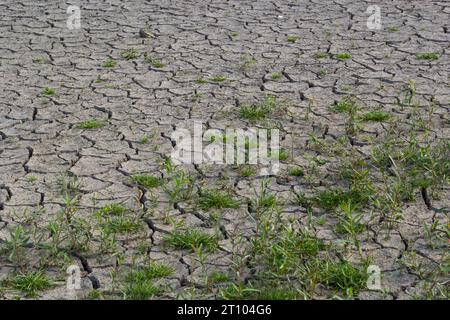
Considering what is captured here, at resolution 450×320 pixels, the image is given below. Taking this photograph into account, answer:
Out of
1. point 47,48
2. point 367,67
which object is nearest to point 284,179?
point 367,67

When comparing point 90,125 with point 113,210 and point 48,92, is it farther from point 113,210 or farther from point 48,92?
point 113,210

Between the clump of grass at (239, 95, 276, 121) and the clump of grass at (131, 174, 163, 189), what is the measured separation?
1.19m

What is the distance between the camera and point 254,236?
4410 mm

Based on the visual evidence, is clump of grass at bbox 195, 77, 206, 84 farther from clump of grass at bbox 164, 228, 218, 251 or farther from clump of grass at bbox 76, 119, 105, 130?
clump of grass at bbox 164, 228, 218, 251

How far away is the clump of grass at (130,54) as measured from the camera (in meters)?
7.54

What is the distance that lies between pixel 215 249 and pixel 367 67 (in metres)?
3.28

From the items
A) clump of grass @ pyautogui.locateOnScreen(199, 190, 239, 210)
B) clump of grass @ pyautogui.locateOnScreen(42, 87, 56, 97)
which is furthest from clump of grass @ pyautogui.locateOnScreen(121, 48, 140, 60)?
clump of grass @ pyautogui.locateOnScreen(199, 190, 239, 210)

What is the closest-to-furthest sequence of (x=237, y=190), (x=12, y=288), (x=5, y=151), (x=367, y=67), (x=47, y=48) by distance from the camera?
(x=12, y=288) < (x=237, y=190) < (x=5, y=151) < (x=367, y=67) < (x=47, y=48)

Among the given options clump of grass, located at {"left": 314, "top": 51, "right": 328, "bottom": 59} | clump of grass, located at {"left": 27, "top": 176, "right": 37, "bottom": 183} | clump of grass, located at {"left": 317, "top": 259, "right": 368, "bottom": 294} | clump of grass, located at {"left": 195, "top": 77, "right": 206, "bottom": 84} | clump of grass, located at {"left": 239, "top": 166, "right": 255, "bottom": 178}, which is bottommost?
clump of grass, located at {"left": 27, "top": 176, "right": 37, "bottom": 183}

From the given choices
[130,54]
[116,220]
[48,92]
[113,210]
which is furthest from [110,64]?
[116,220]

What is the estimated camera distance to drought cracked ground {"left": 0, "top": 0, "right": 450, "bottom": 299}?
4.11 m

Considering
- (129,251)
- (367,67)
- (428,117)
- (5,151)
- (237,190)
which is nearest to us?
(129,251)

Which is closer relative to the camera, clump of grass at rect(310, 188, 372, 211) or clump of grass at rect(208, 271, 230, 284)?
clump of grass at rect(208, 271, 230, 284)
